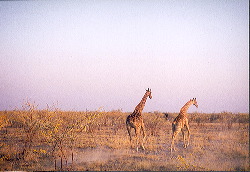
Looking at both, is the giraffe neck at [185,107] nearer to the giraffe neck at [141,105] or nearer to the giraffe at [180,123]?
the giraffe at [180,123]

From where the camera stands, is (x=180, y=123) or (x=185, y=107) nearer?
(x=180, y=123)

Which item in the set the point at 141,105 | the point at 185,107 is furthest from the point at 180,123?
the point at 141,105

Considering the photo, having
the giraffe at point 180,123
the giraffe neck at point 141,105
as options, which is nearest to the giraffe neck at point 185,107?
the giraffe at point 180,123

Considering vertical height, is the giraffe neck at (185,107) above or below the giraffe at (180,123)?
above

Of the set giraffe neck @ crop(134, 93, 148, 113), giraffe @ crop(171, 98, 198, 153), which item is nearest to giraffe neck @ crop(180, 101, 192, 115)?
giraffe @ crop(171, 98, 198, 153)

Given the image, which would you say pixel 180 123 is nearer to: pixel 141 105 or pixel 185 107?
pixel 185 107

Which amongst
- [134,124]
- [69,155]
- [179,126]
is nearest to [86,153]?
[69,155]

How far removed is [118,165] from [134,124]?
9.41 ft

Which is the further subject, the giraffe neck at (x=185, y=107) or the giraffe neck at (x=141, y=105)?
the giraffe neck at (x=185, y=107)

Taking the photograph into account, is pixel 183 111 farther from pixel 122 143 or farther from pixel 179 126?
pixel 122 143

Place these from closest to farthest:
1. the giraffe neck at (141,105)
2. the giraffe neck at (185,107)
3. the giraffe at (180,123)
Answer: the giraffe at (180,123)
the giraffe neck at (141,105)
the giraffe neck at (185,107)

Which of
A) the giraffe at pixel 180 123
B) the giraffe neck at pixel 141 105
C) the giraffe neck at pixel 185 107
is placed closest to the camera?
the giraffe at pixel 180 123

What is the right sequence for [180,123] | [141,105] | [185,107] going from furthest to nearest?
[185,107], [141,105], [180,123]

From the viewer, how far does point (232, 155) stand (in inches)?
392
